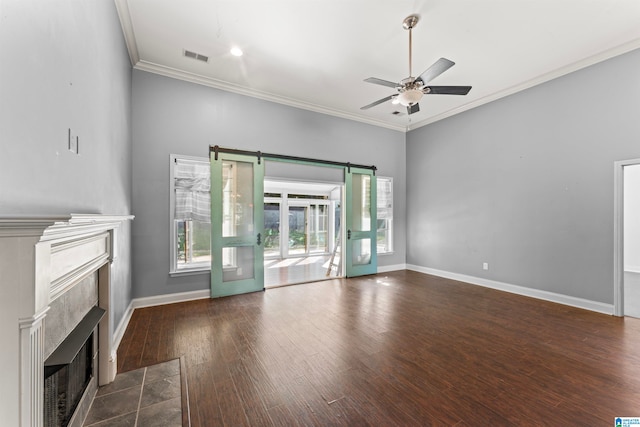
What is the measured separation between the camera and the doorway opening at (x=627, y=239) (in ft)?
11.9

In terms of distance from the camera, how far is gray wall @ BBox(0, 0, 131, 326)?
1.05 metres

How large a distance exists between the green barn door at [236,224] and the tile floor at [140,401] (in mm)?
2166

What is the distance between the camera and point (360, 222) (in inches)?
242

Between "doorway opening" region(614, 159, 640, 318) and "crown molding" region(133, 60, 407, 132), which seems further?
"crown molding" region(133, 60, 407, 132)

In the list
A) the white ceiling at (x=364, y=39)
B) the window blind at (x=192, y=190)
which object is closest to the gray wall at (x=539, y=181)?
the white ceiling at (x=364, y=39)

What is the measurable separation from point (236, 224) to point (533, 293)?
525 cm

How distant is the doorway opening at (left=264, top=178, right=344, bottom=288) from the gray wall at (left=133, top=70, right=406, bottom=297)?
148 inches

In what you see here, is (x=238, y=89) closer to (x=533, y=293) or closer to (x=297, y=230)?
(x=533, y=293)

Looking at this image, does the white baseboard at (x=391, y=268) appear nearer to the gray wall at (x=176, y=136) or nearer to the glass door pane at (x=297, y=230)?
the gray wall at (x=176, y=136)

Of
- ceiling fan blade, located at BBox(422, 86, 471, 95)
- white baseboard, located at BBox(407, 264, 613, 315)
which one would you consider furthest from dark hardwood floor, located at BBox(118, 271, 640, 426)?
ceiling fan blade, located at BBox(422, 86, 471, 95)

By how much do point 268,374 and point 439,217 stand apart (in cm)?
511

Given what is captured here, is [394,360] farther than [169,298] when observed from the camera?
No

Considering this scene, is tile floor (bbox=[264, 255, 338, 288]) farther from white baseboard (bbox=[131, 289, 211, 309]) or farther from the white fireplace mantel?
the white fireplace mantel

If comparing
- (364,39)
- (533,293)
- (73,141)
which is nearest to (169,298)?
(73,141)
